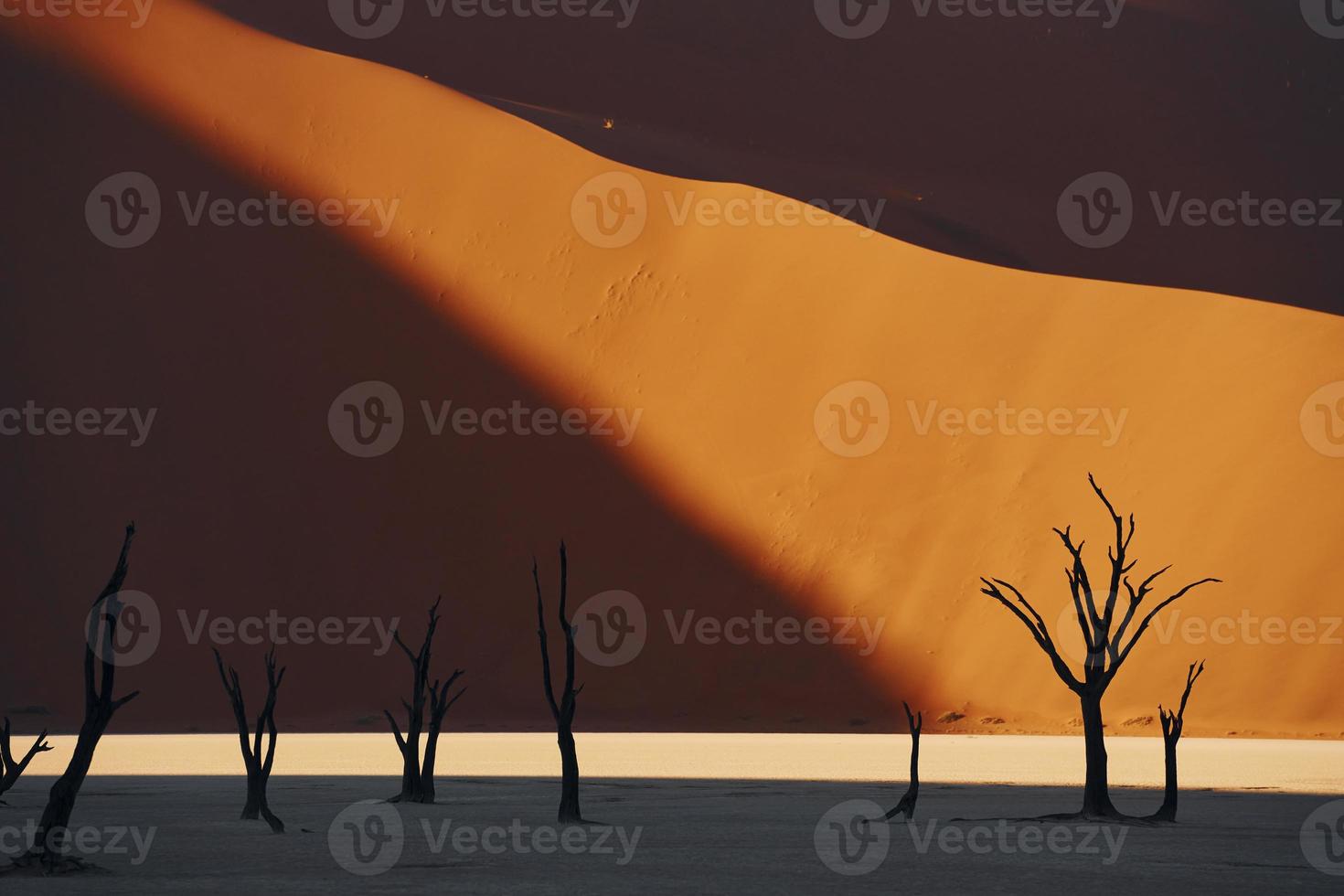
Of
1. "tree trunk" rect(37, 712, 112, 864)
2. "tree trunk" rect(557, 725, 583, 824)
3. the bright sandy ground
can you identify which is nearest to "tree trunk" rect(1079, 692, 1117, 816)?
the bright sandy ground

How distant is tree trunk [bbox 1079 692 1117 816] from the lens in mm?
11508

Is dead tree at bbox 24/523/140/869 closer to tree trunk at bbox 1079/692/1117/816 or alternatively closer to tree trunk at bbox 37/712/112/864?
tree trunk at bbox 37/712/112/864

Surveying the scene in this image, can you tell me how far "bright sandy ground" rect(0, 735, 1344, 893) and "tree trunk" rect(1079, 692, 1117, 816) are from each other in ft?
1.44

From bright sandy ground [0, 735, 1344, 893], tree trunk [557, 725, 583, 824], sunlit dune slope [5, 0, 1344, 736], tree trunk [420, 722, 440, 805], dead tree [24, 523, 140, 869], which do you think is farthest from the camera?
sunlit dune slope [5, 0, 1344, 736]

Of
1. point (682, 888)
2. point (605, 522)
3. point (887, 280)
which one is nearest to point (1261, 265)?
point (887, 280)

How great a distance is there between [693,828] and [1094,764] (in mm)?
2949

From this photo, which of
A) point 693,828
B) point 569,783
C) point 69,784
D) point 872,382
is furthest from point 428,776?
point 872,382

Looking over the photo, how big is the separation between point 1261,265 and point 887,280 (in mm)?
8123

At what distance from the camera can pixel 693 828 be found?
11258 mm

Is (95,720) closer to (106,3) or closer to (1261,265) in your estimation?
(1261,265)

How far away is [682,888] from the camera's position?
7.94m

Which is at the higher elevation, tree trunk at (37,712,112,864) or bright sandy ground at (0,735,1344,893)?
tree trunk at (37,712,112,864)

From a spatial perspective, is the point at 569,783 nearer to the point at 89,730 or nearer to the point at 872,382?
the point at 89,730

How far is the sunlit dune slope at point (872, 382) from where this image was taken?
27.1 meters
